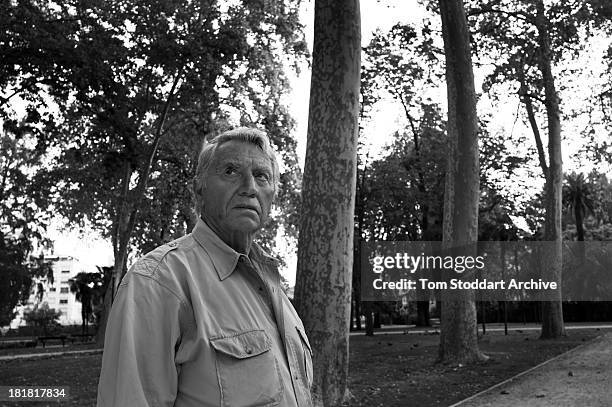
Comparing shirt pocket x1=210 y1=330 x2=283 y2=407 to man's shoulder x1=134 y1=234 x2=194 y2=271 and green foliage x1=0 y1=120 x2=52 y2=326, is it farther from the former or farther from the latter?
green foliage x1=0 y1=120 x2=52 y2=326

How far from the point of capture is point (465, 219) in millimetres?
15578

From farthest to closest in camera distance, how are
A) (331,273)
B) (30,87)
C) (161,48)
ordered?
(161,48) < (30,87) < (331,273)

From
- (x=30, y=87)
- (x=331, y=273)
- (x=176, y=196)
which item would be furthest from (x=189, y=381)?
(x=176, y=196)

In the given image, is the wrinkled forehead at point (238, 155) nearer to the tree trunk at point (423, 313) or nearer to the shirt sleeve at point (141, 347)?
the shirt sleeve at point (141, 347)

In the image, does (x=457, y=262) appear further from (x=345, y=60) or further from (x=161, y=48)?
(x=161, y=48)

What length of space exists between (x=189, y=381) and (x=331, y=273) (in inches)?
239

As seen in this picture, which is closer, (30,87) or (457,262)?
(30,87)

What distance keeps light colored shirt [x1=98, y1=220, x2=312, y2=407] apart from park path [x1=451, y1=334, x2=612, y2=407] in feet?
26.2

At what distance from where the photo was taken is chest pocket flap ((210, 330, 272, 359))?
1810mm

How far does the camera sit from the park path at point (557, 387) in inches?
367

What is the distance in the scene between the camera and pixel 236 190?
88.9 inches

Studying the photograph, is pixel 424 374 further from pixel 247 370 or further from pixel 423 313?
pixel 423 313

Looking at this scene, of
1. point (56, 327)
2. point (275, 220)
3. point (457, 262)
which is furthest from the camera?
point (56, 327)

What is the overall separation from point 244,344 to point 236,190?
596mm
